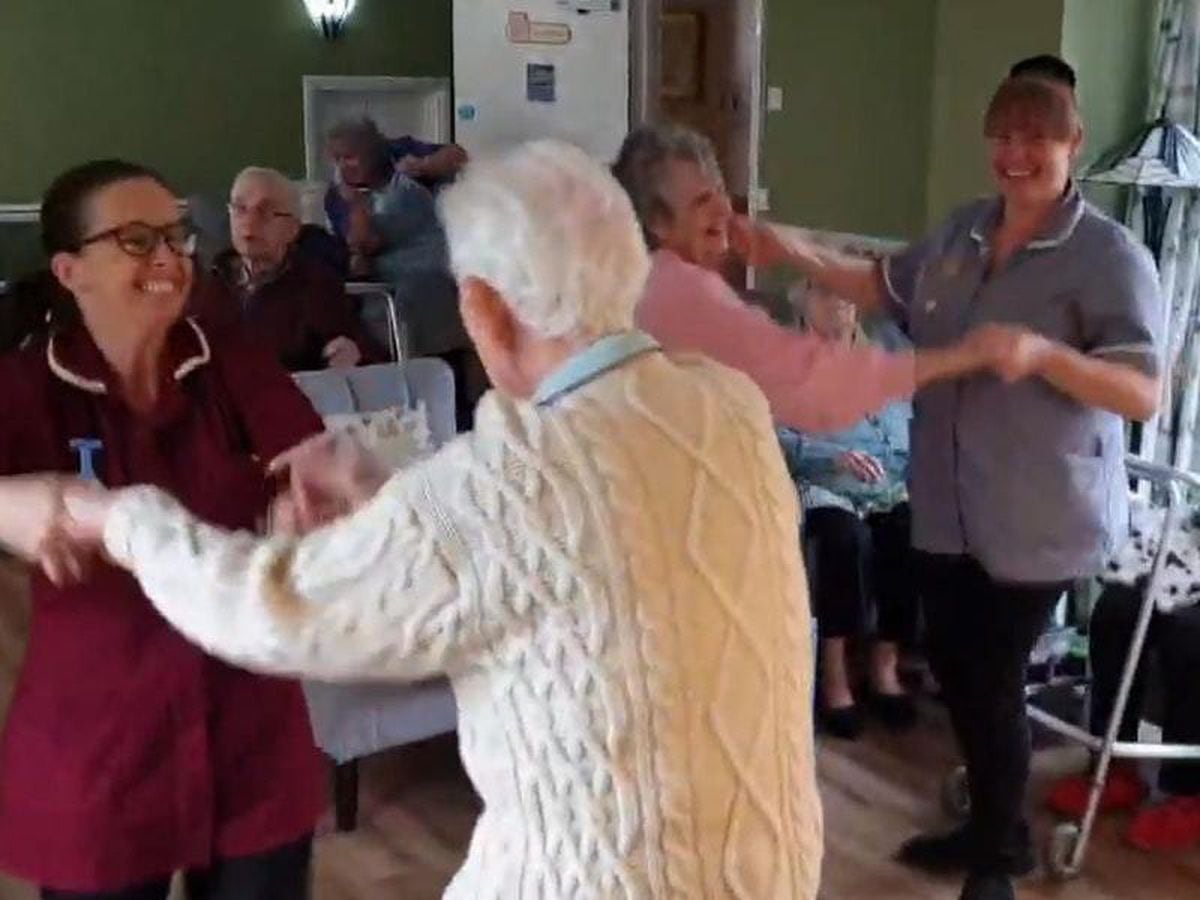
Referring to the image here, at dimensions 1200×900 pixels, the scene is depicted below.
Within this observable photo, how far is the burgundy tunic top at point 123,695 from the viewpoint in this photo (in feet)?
5.65

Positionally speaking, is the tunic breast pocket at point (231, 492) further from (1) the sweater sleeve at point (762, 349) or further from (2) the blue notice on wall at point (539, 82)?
(2) the blue notice on wall at point (539, 82)

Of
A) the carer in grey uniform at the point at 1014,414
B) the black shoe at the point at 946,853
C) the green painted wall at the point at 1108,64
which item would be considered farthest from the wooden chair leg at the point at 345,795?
the green painted wall at the point at 1108,64

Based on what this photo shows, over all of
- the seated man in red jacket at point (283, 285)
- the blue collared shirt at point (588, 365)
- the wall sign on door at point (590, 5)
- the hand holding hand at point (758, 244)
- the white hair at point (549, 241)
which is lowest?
the seated man in red jacket at point (283, 285)

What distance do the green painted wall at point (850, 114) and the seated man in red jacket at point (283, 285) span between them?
2101 mm

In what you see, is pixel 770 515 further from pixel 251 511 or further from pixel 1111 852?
pixel 1111 852

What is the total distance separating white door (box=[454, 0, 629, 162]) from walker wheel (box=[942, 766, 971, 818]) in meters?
2.95

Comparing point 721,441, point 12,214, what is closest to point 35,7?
point 12,214

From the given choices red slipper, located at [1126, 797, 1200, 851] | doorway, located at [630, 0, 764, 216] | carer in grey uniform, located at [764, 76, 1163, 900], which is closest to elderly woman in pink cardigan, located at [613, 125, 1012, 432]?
carer in grey uniform, located at [764, 76, 1163, 900]

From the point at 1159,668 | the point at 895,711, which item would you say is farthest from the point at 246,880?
the point at 895,711

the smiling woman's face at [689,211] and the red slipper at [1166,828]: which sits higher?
the smiling woman's face at [689,211]

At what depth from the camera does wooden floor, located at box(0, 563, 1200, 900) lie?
3029 millimetres

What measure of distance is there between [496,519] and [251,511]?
677mm

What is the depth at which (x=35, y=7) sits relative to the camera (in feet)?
17.0

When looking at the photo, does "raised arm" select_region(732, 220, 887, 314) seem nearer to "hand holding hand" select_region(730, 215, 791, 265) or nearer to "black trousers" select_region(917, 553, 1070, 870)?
"hand holding hand" select_region(730, 215, 791, 265)
